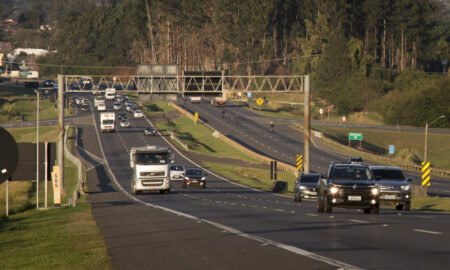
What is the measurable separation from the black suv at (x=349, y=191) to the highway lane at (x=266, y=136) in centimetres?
4732

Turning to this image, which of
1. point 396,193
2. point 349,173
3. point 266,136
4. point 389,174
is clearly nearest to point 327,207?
point 349,173

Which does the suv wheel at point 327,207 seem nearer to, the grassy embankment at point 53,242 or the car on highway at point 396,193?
the car on highway at point 396,193

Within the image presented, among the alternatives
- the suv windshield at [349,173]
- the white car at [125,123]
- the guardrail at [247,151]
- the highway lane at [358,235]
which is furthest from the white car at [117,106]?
the suv windshield at [349,173]

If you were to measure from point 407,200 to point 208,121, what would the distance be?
115m

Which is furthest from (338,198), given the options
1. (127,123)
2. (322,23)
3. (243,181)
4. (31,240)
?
(322,23)

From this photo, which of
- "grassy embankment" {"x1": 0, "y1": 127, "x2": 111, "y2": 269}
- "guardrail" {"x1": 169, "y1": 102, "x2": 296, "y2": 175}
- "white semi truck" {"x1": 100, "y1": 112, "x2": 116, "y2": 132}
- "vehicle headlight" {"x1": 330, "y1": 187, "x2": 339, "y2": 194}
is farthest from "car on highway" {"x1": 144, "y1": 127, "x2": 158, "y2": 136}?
A: "vehicle headlight" {"x1": 330, "y1": 187, "x2": 339, "y2": 194}

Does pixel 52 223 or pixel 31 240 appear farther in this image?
pixel 52 223

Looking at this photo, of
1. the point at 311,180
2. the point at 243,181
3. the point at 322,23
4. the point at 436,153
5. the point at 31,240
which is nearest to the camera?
the point at 31,240

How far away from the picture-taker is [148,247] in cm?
2138

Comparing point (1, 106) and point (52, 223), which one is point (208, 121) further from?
point (52, 223)

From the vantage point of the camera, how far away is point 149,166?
57.1 m

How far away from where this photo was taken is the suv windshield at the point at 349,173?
1335 inches

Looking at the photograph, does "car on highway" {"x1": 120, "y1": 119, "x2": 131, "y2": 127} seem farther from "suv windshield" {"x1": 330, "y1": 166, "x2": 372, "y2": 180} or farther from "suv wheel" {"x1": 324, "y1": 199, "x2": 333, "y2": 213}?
"suv wheel" {"x1": 324, "y1": 199, "x2": 333, "y2": 213}

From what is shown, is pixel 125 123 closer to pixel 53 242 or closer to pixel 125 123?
pixel 125 123
